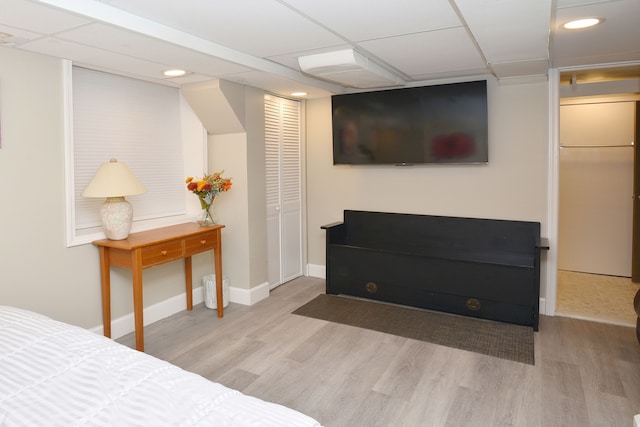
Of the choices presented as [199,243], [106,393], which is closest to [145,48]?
[199,243]

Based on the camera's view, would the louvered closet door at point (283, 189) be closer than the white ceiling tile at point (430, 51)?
No

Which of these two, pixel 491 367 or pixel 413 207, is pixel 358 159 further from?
pixel 491 367

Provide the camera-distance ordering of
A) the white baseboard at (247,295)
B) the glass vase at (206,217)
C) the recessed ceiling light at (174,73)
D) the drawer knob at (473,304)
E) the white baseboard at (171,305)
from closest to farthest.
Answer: the recessed ceiling light at (174,73) < the white baseboard at (171,305) < the drawer knob at (473,304) < the glass vase at (206,217) < the white baseboard at (247,295)

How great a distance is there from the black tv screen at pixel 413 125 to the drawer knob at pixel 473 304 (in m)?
1.22

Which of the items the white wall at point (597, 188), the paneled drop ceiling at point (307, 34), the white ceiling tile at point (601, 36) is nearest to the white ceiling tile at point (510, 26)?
the paneled drop ceiling at point (307, 34)

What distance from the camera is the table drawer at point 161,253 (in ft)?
9.79

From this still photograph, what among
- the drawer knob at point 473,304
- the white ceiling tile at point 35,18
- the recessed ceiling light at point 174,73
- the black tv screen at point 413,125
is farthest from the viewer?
the black tv screen at point 413,125

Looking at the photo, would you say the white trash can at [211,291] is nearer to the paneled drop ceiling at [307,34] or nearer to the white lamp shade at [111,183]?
the white lamp shade at [111,183]

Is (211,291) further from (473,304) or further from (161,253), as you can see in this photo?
(473,304)

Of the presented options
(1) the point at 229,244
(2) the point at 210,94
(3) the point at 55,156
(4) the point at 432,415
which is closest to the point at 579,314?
(4) the point at 432,415

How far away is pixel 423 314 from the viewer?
12.2 ft

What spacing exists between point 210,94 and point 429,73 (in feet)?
6.22

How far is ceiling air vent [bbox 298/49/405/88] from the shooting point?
2936 mm

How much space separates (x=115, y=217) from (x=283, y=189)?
6.29 feet
